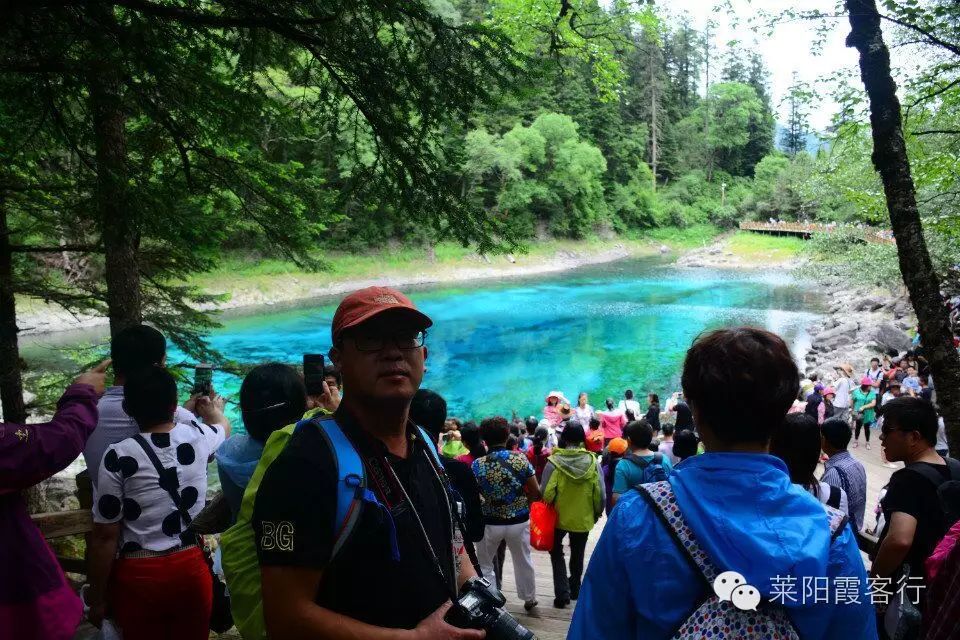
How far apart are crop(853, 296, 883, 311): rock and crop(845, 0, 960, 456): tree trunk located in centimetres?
2456

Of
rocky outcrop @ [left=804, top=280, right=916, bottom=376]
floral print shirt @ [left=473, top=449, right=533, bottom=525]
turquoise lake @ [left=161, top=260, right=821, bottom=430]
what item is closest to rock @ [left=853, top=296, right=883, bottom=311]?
rocky outcrop @ [left=804, top=280, right=916, bottom=376]

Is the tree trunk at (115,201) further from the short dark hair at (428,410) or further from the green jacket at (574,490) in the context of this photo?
Result: the green jacket at (574,490)

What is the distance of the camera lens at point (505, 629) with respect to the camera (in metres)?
1.41

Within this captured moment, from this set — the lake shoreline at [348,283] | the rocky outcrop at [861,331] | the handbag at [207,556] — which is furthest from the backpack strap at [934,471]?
the lake shoreline at [348,283]

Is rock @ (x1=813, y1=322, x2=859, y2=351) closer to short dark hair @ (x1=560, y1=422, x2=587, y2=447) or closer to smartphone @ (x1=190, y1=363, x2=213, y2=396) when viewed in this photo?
short dark hair @ (x1=560, y1=422, x2=587, y2=447)

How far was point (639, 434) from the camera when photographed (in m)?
4.48

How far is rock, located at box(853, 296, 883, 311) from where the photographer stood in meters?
24.7

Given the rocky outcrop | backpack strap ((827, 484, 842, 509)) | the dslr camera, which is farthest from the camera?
the rocky outcrop

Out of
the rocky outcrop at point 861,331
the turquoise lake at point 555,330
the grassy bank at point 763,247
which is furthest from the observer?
the grassy bank at point 763,247

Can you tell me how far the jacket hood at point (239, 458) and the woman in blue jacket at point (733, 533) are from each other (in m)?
1.37

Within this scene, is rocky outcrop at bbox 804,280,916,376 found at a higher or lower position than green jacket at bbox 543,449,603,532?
lower

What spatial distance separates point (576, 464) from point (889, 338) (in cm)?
1940

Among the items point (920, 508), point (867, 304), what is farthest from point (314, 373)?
point (867, 304)

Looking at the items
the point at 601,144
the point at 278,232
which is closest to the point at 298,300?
the point at 278,232
